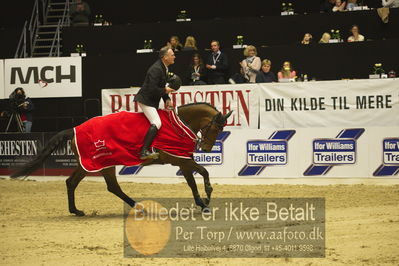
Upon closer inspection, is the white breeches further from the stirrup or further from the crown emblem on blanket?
the crown emblem on blanket

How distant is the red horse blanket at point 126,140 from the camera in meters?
12.3

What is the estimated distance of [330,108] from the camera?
17.7 m

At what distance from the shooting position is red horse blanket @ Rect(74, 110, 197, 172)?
484 inches

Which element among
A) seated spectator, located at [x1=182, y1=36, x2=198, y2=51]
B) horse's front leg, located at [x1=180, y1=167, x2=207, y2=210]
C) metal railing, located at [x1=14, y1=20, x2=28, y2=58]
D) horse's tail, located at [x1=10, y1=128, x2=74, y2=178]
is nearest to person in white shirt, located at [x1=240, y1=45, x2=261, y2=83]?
seated spectator, located at [x1=182, y1=36, x2=198, y2=51]

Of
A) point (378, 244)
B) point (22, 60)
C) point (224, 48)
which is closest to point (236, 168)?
point (224, 48)

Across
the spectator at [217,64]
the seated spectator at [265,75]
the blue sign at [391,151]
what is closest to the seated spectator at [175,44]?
the spectator at [217,64]

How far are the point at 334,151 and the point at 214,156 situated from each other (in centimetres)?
300

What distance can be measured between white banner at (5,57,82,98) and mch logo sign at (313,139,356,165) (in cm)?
764

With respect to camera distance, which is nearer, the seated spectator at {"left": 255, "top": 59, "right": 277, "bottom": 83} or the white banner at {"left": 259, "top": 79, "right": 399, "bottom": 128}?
the white banner at {"left": 259, "top": 79, "right": 399, "bottom": 128}

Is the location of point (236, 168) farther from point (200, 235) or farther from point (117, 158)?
point (200, 235)

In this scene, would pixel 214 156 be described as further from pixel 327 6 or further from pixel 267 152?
pixel 327 6

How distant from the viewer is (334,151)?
17.1m

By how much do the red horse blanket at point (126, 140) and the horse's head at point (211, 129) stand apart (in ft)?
1.05

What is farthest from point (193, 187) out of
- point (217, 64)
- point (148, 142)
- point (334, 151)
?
point (217, 64)
